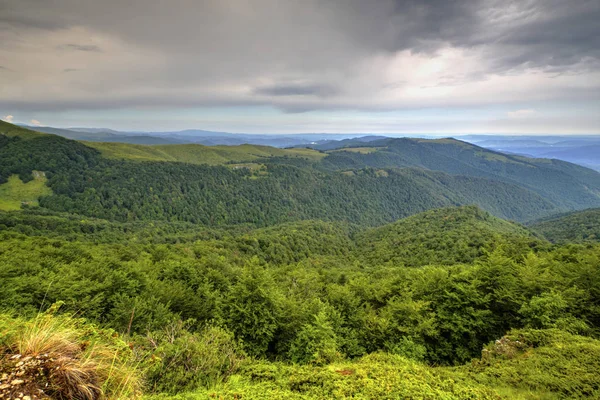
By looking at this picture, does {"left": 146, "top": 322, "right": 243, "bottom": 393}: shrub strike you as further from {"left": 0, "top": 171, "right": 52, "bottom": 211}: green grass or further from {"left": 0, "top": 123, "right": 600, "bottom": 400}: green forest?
{"left": 0, "top": 171, "right": 52, "bottom": 211}: green grass

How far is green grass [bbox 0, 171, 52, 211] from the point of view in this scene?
14625 cm

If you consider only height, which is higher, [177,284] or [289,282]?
[177,284]

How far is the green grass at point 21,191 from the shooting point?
146250 mm

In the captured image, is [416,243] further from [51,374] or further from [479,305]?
[51,374]

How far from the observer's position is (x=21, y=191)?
164125 mm

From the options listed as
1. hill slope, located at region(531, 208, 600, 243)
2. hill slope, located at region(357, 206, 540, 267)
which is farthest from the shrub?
hill slope, located at region(531, 208, 600, 243)

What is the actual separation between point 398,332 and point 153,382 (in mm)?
18434

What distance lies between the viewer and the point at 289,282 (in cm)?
4066

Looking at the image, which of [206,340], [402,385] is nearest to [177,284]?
[206,340]

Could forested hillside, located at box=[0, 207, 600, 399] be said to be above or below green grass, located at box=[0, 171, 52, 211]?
above

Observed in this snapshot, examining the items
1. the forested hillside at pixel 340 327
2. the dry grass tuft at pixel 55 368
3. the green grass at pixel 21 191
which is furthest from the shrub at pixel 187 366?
the green grass at pixel 21 191

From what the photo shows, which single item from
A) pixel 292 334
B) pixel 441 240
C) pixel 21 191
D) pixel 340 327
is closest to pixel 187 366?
A: pixel 292 334

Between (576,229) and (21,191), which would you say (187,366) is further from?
(21,191)

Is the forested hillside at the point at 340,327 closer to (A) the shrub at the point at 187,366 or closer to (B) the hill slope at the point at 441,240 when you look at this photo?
(A) the shrub at the point at 187,366
